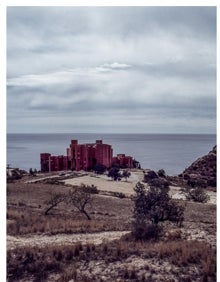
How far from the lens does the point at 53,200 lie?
15.7ft

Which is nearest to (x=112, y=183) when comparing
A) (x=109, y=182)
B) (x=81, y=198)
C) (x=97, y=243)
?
(x=109, y=182)

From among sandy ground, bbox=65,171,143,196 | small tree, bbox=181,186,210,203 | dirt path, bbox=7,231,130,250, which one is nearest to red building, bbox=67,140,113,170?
sandy ground, bbox=65,171,143,196

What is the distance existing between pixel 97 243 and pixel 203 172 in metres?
1.44

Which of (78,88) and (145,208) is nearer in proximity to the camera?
(78,88)

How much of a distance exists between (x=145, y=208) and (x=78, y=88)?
1.60m

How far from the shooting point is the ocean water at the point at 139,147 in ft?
14.6

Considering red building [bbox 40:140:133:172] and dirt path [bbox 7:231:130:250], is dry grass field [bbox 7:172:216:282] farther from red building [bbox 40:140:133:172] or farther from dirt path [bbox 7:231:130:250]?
red building [bbox 40:140:133:172]

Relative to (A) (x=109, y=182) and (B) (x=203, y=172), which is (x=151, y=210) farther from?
(B) (x=203, y=172)

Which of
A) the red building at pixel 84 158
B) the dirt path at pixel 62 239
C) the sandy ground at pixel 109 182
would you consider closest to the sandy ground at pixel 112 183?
the sandy ground at pixel 109 182

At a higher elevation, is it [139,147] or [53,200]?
[139,147]

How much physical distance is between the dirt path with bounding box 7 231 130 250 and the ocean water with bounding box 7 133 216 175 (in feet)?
2.66

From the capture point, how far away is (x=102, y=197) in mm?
5004
